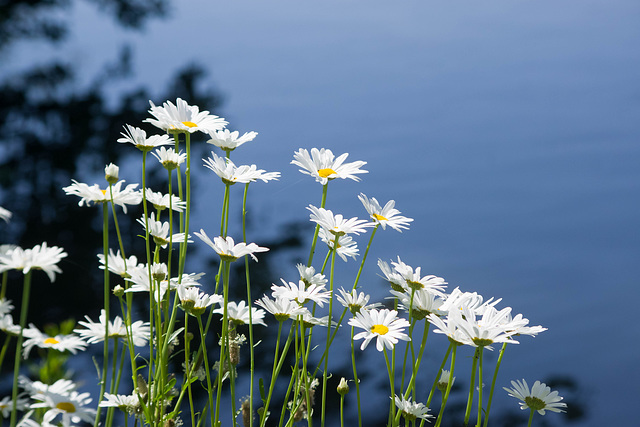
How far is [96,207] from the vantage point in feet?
4.47

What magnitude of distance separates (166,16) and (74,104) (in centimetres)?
46

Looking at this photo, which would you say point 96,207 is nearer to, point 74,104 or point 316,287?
point 74,104

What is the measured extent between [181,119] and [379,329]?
23 centimetres

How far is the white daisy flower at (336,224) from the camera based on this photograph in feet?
1.63

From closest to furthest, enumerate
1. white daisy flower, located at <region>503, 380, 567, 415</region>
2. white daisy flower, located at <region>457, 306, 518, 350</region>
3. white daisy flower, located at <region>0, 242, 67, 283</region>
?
white daisy flower, located at <region>0, 242, 67, 283</region>
white daisy flower, located at <region>457, 306, 518, 350</region>
white daisy flower, located at <region>503, 380, 567, 415</region>

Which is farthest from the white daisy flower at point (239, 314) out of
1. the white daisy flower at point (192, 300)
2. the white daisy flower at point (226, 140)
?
the white daisy flower at point (226, 140)

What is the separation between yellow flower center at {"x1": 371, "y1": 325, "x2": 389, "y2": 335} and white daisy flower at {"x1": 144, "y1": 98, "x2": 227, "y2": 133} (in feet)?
0.67

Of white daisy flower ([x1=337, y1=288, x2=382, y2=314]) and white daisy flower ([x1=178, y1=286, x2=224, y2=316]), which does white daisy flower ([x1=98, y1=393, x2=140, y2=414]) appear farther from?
white daisy flower ([x1=337, y1=288, x2=382, y2=314])

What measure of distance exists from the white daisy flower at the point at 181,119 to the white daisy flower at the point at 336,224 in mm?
109

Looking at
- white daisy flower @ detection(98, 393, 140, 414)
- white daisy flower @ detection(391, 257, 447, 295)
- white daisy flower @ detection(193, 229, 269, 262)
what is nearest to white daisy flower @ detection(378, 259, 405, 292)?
white daisy flower @ detection(391, 257, 447, 295)

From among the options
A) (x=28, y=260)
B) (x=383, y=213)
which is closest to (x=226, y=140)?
(x=383, y=213)

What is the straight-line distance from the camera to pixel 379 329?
48cm

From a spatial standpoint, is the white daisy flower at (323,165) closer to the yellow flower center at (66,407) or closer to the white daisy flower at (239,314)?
the white daisy flower at (239,314)

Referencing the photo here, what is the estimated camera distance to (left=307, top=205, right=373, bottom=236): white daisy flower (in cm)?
50
